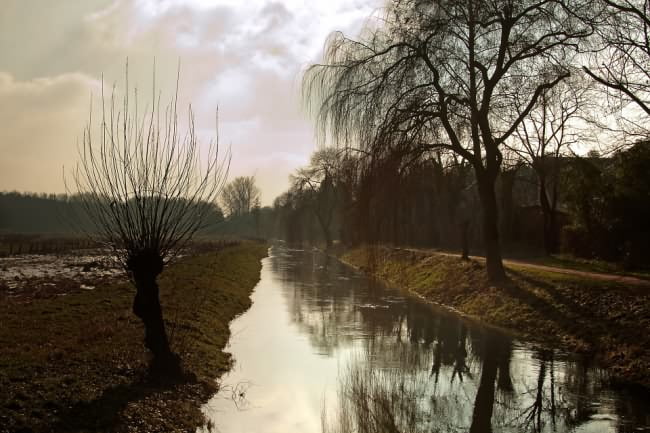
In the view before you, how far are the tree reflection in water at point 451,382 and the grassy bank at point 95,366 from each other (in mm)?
2501

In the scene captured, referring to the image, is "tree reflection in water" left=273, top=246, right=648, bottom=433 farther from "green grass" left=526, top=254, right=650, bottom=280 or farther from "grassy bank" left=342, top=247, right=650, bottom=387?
"green grass" left=526, top=254, right=650, bottom=280

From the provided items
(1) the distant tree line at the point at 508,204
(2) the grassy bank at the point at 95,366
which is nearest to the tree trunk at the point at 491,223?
(1) the distant tree line at the point at 508,204

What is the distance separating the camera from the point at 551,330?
14969 mm

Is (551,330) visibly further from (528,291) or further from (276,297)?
(276,297)

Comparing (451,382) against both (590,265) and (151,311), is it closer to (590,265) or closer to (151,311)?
(151,311)

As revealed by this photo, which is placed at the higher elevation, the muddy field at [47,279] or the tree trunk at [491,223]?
the tree trunk at [491,223]

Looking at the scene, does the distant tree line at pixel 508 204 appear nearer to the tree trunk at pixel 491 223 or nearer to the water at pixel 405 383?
the tree trunk at pixel 491 223

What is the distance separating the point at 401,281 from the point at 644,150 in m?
12.8

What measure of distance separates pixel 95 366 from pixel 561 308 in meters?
12.5

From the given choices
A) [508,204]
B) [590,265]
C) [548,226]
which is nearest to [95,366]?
[590,265]

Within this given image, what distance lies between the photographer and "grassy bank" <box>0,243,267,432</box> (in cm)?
690

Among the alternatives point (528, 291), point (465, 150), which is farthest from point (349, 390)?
point (465, 150)

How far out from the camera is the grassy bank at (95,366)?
6902 millimetres

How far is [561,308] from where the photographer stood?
15758mm
